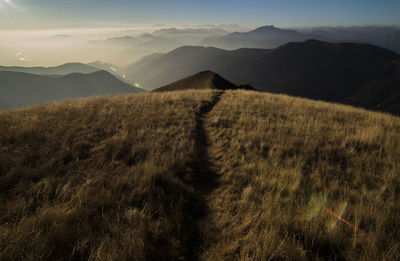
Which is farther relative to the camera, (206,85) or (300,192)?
(206,85)

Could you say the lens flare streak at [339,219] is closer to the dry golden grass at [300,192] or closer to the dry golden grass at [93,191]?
the dry golden grass at [300,192]

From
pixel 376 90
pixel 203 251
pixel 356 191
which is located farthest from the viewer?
pixel 376 90

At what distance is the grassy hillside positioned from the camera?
2105mm

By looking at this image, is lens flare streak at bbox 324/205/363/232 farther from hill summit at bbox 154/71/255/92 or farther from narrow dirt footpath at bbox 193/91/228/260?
hill summit at bbox 154/71/255/92

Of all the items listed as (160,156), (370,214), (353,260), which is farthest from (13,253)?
(370,214)

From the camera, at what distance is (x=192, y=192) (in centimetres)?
327

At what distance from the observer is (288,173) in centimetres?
358

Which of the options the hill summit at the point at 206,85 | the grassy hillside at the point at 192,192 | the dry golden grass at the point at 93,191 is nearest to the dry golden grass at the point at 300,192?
the grassy hillside at the point at 192,192

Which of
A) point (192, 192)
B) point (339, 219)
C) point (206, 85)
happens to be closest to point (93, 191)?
point (192, 192)

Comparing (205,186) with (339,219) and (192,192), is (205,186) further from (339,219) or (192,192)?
(339,219)

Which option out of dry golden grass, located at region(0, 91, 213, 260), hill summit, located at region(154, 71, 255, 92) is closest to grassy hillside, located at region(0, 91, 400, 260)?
dry golden grass, located at region(0, 91, 213, 260)

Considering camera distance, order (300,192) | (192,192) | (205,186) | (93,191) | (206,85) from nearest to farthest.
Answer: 1. (93,191)
2. (300,192)
3. (192,192)
4. (205,186)
5. (206,85)

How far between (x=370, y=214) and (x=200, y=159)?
10.8 ft

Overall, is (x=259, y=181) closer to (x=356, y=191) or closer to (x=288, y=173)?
(x=288, y=173)
